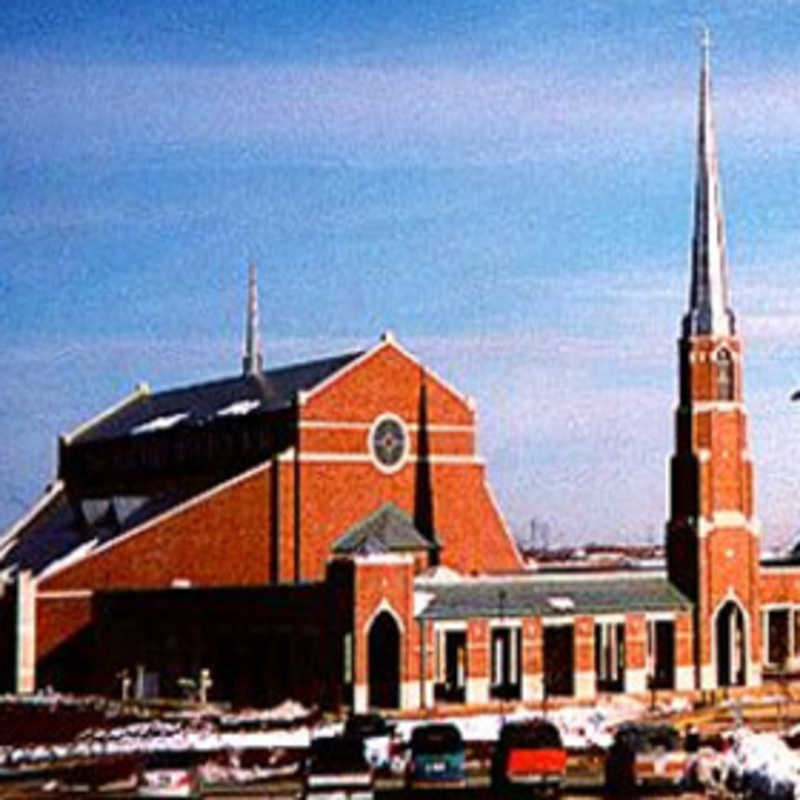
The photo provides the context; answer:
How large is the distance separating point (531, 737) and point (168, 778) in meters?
8.18

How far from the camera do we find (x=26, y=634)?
8494 centimetres

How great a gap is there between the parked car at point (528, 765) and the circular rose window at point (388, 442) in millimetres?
47935

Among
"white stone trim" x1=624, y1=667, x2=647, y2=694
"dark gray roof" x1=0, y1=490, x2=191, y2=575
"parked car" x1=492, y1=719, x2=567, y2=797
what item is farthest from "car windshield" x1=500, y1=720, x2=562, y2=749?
"dark gray roof" x1=0, y1=490, x2=191, y2=575

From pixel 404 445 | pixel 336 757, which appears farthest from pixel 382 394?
pixel 336 757

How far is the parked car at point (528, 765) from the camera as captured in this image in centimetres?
4253

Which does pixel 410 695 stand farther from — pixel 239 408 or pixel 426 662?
pixel 239 408

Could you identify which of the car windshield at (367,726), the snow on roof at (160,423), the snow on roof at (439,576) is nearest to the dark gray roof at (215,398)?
the snow on roof at (160,423)

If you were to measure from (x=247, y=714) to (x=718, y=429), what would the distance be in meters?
25.3

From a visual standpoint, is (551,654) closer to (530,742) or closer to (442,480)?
(442,480)

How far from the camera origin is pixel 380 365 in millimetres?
90875

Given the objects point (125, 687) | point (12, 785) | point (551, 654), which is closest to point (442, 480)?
point (551, 654)

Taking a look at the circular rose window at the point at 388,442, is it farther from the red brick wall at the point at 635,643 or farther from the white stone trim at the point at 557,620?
the red brick wall at the point at 635,643

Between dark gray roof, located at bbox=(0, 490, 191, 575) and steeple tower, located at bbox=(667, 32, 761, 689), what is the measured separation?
25.0 meters

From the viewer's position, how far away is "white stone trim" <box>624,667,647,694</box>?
80500mm
